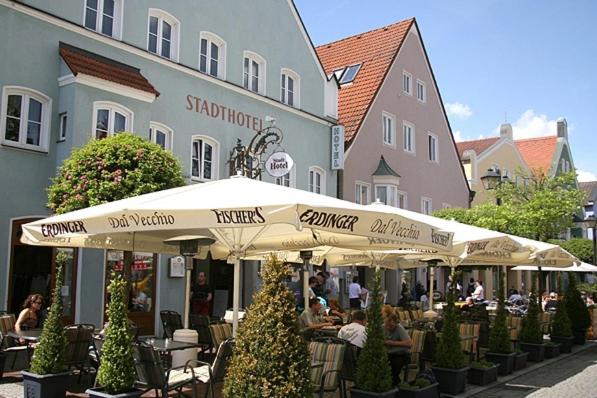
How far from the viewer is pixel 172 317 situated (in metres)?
12.1

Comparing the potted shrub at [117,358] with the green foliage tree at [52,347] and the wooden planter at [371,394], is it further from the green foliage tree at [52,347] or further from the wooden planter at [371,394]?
the wooden planter at [371,394]

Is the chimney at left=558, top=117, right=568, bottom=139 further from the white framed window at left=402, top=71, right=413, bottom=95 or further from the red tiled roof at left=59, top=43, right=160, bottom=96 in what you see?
the red tiled roof at left=59, top=43, right=160, bottom=96

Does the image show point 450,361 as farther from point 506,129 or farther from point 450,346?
point 506,129

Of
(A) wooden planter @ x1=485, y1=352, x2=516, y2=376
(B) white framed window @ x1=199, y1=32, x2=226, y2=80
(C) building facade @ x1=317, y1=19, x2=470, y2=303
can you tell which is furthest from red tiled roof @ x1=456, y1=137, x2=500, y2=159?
(A) wooden planter @ x1=485, y1=352, x2=516, y2=376

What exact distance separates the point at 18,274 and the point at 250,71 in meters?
9.73

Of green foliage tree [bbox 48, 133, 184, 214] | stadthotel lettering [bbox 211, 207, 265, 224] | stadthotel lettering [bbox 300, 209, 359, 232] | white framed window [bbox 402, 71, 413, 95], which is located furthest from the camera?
white framed window [bbox 402, 71, 413, 95]

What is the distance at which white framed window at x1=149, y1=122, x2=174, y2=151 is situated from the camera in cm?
1619

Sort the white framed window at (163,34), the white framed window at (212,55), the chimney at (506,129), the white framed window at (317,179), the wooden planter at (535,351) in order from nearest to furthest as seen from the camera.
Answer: the wooden planter at (535,351), the white framed window at (163,34), the white framed window at (212,55), the white framed window at (317,179), the chimney at (506,129)

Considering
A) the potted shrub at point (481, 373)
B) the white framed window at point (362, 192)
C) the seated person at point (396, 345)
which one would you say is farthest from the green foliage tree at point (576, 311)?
the white framed window at point (362, 192)

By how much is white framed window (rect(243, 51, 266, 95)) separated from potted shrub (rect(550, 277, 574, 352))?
35.5 feet

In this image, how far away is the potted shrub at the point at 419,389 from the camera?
775 centimetres

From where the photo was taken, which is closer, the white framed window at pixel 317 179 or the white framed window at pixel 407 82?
the white framed window at pixel 317 179

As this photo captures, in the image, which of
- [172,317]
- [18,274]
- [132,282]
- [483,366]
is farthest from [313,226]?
[132,282]

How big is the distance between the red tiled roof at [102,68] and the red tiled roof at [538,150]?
4152 centimetres
